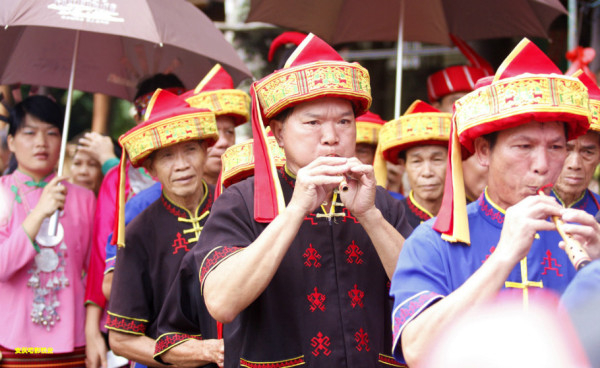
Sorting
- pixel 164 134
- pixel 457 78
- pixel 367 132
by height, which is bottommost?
pixel 164 134

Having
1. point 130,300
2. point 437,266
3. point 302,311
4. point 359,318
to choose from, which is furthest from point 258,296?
point 130,300

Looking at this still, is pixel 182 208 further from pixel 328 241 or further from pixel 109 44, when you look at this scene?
pixel 109 44

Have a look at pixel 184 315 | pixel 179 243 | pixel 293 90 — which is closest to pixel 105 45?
pixel 179 243

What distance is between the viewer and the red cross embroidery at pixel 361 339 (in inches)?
118

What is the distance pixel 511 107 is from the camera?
8.50 ft

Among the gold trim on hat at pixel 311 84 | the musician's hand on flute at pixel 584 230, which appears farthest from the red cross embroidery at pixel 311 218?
the musician's hand on flute at pixel 584 230

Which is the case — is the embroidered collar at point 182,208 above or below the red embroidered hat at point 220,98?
below

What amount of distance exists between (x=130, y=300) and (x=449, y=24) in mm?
3465

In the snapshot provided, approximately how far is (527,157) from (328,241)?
0.86 m

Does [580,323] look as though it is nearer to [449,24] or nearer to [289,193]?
[289,193]

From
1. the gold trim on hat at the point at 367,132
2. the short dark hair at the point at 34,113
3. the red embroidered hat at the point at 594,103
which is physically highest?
the short dark hair at the point at 34,113

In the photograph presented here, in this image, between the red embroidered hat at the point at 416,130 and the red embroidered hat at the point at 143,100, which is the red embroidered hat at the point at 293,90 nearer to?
the red embroidered hat at the point at 416,130

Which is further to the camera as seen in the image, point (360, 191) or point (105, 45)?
point (105, 45)

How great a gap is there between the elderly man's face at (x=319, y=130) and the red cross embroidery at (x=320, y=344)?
683 millimetres
